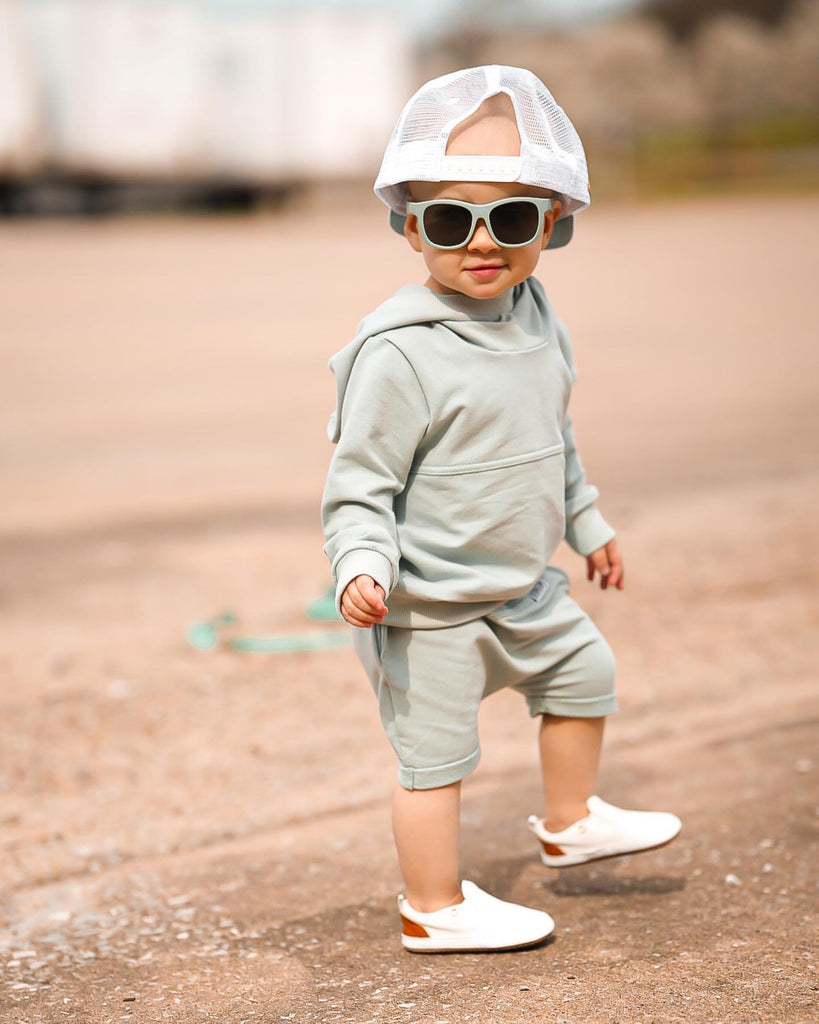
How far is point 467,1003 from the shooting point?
6.55 feet

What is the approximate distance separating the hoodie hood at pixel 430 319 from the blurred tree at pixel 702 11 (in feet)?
162

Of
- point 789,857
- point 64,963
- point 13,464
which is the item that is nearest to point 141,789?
point 64,963

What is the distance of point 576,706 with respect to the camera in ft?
7.39

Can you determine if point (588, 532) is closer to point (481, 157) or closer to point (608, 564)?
point (608, 564)

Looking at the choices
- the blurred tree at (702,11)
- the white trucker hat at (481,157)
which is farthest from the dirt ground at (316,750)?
the blurred tree at (702,11)

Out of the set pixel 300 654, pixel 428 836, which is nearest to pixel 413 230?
pixel 428 836

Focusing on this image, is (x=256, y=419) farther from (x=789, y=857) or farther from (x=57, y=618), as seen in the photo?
(x=789, y=857)

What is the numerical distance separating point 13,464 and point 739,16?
49.7 metres

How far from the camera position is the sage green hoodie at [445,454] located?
2.04 meters

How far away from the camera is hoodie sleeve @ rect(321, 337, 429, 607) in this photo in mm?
2029

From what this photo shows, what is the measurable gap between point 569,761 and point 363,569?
1.89 feet

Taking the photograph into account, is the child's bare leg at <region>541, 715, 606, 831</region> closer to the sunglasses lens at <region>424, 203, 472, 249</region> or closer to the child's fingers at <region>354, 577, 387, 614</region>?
the child's fingers at <region>354, 577, 387, 614</region>

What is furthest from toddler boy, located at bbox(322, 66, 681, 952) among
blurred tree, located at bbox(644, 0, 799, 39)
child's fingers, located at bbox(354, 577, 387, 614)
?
blurred tree, located at bbox(644, 0, 799, 39)

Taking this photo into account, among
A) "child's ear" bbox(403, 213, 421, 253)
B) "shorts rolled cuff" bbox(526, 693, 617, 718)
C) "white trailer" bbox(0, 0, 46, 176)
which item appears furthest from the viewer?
"white trailer" bbox(0, 0, 46, 176)
